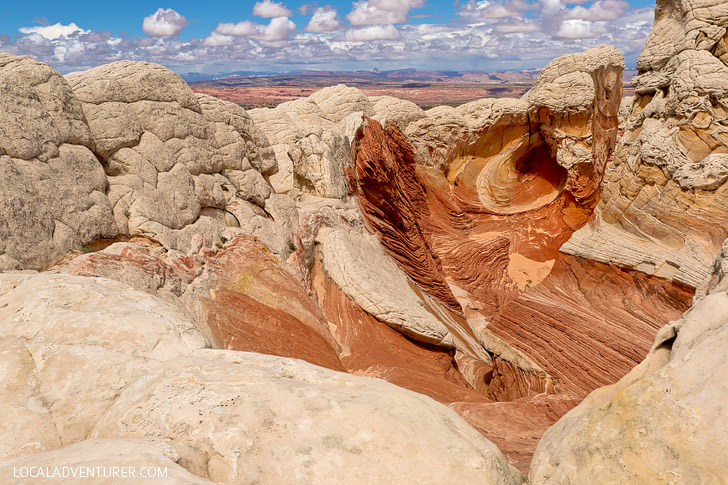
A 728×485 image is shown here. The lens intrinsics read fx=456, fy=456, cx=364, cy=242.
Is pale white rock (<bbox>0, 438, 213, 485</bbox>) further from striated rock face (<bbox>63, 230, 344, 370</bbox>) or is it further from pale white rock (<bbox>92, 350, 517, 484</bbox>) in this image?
striated rock face (<bbox>63, 230, 344, 370</bbox>)

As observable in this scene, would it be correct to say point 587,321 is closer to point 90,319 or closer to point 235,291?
point 235,291

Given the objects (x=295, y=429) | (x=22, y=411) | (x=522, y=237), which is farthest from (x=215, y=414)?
(x=522, y=237)

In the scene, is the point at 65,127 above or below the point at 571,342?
above

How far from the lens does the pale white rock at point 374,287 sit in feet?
31.6

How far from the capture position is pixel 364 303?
959cm

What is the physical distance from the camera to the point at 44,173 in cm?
682

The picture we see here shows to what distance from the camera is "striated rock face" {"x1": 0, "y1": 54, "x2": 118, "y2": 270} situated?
618cm

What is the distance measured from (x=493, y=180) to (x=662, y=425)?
19.3m

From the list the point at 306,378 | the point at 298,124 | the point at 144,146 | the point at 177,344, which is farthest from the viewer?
the point at 298,124

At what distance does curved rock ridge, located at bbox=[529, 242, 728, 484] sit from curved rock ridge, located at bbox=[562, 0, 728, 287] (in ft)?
26.6

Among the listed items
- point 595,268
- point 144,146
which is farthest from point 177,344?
point 595,268

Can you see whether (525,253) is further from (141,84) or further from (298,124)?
(141,84)

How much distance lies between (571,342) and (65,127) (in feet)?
39.0

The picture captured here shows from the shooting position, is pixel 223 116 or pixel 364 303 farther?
pixel 223 116
